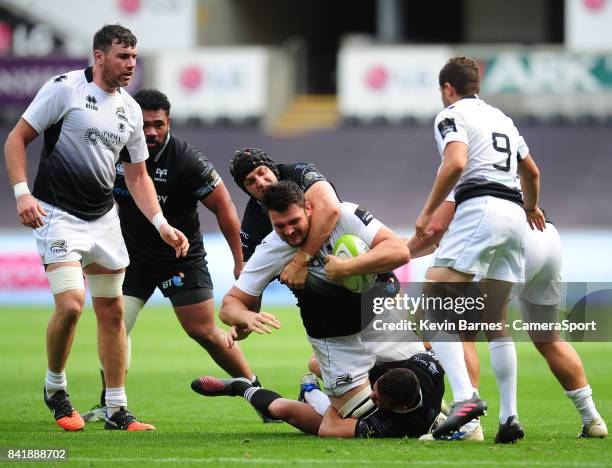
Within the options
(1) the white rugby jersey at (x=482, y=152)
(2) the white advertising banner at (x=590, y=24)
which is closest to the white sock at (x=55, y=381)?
(1) the white rugby jersey at (x=482, y=152)

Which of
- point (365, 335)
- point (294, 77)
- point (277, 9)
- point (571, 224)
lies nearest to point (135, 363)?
point (365, 335)

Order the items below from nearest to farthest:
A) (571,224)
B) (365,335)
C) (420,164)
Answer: (365,335), (571,224), (420,164)

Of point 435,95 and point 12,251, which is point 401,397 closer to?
point 12,251

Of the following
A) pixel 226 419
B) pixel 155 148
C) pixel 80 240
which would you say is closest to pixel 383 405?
pixel 226 419

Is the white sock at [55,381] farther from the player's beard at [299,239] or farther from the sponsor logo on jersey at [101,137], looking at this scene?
the player's beard at [299,239]

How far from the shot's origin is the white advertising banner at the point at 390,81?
2641 centimetres

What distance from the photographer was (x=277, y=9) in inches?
1391

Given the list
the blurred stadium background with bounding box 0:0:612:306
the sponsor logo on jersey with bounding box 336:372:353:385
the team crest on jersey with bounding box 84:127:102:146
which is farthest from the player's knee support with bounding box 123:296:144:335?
the blurred stadium background with bounding box 0:0:612:306

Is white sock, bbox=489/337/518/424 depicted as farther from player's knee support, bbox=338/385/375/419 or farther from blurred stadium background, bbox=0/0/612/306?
blurred stadium background, bbox=0/0/612/306

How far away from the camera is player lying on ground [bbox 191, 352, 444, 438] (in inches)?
264

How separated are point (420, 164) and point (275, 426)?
1728 centimetres

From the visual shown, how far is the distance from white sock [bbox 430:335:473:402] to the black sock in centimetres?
119

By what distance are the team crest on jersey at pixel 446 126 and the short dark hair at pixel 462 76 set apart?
0.34 metres

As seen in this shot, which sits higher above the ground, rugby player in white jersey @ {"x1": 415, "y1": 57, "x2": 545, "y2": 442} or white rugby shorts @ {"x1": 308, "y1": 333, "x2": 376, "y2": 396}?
rugby player in white jersey @ {"x1": 415, "y1": 57, "x2": 545, "y2": 442}
